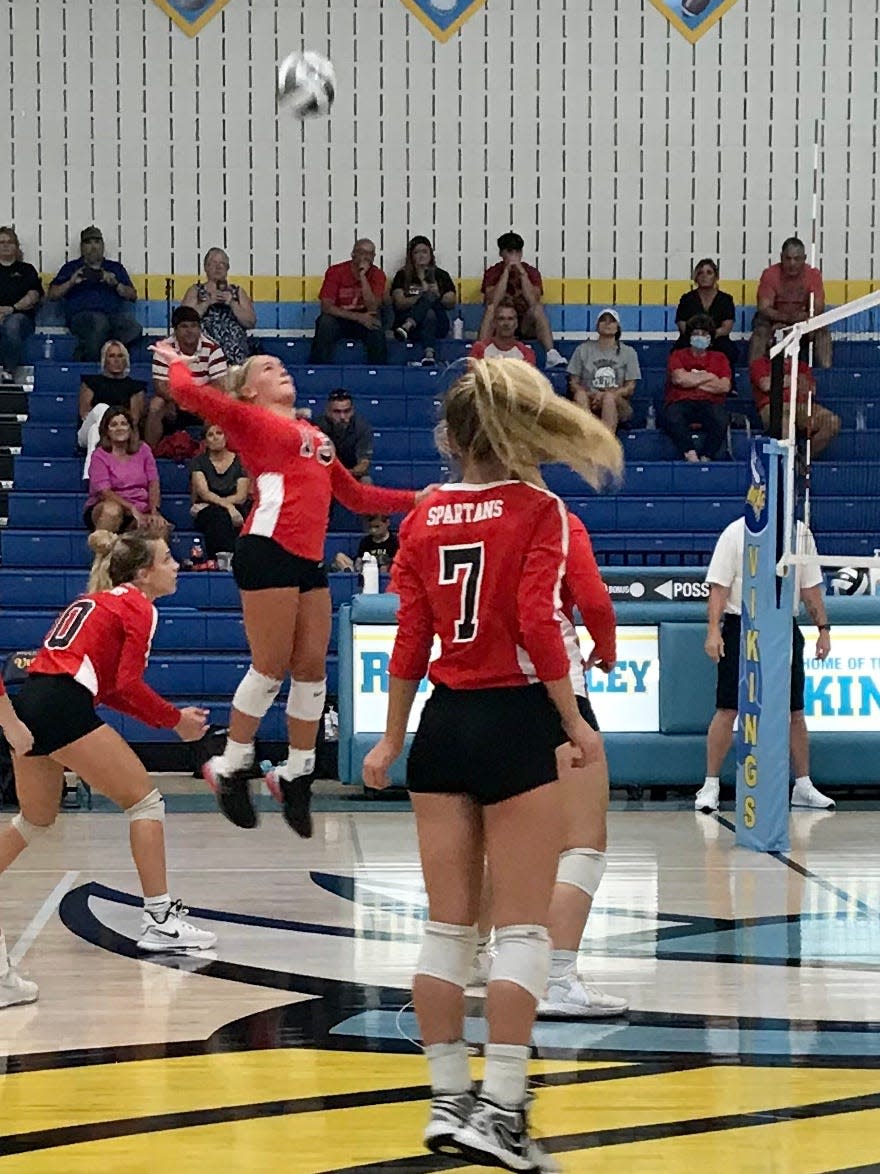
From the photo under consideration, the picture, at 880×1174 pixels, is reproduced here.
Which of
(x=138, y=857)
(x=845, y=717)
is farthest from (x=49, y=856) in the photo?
(x=845, y=717)

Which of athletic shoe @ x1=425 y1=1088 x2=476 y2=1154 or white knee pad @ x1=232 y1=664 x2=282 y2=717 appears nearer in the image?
athletic shoe @ x1=425 y1=1088 x2=476 y2=1154

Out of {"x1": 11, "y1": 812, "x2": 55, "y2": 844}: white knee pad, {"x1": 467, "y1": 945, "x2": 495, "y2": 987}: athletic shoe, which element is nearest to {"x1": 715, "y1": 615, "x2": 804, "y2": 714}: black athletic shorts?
{"x1": 467, "y1": 945, "x2": 495, "y2": 987}: athletic shoe

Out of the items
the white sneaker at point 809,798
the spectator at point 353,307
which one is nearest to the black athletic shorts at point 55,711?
the white sneaker at point 809,798

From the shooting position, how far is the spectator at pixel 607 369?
14508 mm

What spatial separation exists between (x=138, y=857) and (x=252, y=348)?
9170mm

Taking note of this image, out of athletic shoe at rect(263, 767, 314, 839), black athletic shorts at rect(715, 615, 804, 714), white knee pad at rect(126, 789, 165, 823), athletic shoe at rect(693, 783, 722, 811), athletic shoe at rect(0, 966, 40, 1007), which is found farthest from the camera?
athletic shoe at rect(693, 783, 722, 811)

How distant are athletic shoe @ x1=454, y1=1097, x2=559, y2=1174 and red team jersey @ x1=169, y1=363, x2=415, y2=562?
270 cm

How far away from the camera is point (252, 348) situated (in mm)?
14820

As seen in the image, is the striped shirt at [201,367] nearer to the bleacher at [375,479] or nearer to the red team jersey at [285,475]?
the red team jersey at [285,475]

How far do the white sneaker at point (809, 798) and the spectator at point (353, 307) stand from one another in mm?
6591

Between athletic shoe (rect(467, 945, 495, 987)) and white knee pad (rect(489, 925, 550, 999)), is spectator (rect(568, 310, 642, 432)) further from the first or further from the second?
white knee pad (rect(489, 925, 550, 999))

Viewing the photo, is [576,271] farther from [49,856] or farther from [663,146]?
[49,856]

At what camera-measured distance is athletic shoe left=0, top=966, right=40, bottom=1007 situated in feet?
17.7

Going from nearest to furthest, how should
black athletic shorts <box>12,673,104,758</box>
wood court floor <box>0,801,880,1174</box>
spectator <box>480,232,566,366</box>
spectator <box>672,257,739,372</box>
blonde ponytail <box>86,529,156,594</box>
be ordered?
wood court floor <box>0,801,880,1174</box> → black athletic shorts <box>12,673,104,758</box> → blonde ponytail <box>86,529,156,594</box> → spectator <box>672,257,739,372</box> → spectator <box>480,232,566,366</box>
